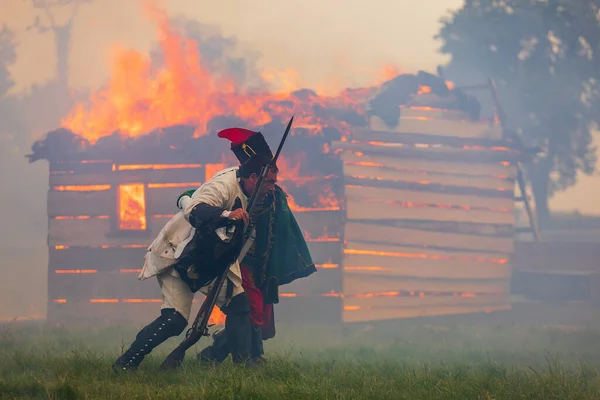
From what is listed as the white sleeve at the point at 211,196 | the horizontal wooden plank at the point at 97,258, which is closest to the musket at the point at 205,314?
the white sleeve at the point at 211,196

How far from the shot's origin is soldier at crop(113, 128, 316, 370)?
22.2ft

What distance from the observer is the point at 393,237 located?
16.8 meters

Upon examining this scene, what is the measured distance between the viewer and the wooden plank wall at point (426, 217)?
1622cm

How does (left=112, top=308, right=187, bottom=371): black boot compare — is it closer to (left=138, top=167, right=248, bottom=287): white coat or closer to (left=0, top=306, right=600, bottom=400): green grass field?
(left=0, top=306, right=600, bottom=400): green grass field

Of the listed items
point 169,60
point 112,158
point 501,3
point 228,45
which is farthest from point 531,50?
point 112,158

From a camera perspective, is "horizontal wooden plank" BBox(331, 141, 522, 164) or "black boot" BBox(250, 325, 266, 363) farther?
"horizontal wooden plank" BBox(331, 141, 522, 164)

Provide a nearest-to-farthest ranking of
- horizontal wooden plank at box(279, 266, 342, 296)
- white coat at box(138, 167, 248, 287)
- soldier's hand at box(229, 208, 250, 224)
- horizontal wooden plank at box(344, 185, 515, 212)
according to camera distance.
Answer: soldier's hand at box(229, 208, 250, 224) < white coat at box(138, 167, 248, 287) < horizontal wooden plank at box(279, 266, 342, 296) < horizontal wooden plank at box(344, 185, 515, 212)

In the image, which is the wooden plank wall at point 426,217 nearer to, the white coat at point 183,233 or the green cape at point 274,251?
the green cape at point 274,251

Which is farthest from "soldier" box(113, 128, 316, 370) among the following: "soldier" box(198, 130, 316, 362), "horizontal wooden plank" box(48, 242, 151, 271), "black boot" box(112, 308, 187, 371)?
"horizontal wooden plank" box(48, 242, 151, 271)

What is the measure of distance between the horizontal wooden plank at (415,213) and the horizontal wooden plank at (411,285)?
Answer: 1.11 metres

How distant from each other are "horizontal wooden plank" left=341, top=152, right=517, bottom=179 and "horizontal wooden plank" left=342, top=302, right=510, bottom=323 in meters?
2.66

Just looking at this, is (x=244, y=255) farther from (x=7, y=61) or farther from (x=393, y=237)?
(x=7, y=61)

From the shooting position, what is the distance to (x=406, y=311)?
16953 mm

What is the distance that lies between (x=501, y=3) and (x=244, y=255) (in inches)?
888
